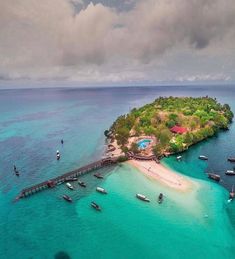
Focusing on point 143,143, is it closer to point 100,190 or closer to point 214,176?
point 214,176

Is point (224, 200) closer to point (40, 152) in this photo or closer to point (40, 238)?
point (40, 238)

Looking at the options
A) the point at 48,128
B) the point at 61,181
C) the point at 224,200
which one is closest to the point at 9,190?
the point at 61,181

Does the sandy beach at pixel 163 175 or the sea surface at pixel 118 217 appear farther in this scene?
the sandy beach at pixel 163 175

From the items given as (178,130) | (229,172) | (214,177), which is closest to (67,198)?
(214,177)

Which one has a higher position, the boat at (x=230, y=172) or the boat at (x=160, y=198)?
the boat at (x=230, y=172)

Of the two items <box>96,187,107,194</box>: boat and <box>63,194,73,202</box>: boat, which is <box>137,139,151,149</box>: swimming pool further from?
<box>63,194,73,202</box>: boat

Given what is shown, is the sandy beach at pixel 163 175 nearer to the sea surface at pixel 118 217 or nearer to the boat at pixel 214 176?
the sea surface at pixel 118 217

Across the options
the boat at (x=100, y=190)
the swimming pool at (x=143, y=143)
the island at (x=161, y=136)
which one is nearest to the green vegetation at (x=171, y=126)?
the island at (x=161, y=136)
